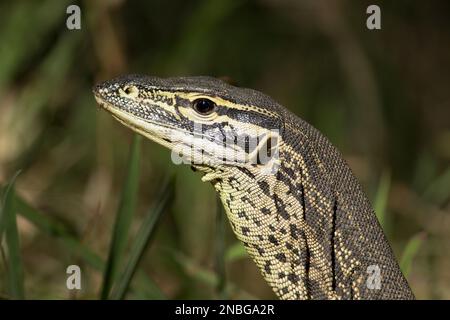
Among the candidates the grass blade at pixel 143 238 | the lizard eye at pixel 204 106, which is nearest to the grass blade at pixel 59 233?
the grass blade at pixel 143 238

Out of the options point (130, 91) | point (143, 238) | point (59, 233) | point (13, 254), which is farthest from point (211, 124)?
point (59, 233)

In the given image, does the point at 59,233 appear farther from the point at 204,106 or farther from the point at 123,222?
the point at 204,106

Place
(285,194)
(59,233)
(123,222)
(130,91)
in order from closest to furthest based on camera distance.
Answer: (285,194) → (130,91) → (123,222) → (59,233)

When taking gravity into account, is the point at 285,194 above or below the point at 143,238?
above

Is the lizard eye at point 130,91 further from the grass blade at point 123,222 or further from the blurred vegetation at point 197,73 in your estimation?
the blurred vegetation at point 197,73

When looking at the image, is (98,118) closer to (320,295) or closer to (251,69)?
(251,69)

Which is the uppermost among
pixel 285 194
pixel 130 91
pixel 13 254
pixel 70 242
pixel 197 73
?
pixel 130 91
